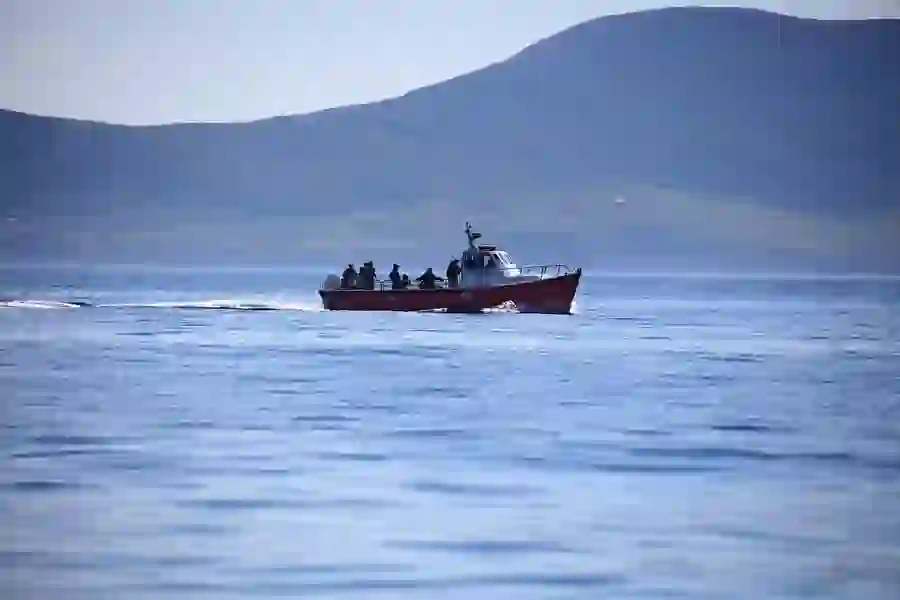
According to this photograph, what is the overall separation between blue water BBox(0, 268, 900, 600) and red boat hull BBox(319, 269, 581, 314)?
16.1 metres

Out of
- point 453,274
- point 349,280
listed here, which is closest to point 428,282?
point 453,274

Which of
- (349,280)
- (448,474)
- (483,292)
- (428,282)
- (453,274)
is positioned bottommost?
(448,474)

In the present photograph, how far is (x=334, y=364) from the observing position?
4847 centimetres

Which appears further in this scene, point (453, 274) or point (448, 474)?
point (453, 274)

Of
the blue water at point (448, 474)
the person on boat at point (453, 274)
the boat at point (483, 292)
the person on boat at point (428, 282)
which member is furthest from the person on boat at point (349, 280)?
the blue water at point (448, 474)

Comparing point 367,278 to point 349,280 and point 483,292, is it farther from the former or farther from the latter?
point 483,292

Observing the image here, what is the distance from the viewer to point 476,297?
6994cm

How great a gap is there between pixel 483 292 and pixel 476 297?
37 centimetres

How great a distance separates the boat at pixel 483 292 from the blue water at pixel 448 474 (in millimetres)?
16013

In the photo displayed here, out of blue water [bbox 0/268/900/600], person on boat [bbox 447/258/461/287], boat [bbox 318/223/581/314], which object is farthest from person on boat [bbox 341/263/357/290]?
blue water [bbox 0/268/900/600]

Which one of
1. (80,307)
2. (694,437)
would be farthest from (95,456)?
(80,307)

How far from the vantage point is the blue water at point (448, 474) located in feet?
63.4

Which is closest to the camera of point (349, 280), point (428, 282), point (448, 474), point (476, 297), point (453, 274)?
point (448, 474)

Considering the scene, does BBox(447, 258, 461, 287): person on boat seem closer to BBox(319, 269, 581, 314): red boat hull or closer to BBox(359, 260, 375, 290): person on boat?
BBox(319, 269, 581, 314): red boat hull
